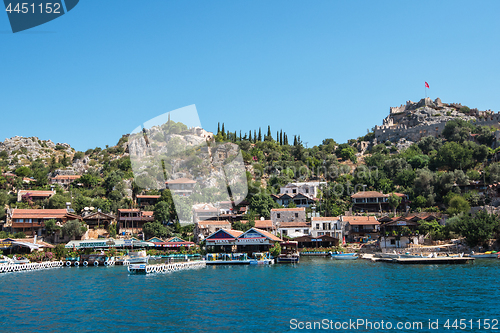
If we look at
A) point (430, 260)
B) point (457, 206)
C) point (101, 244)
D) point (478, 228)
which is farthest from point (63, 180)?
point (478, 228)

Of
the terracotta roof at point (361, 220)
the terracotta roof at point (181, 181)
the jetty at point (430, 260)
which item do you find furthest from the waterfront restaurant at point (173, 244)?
the terracotta roof at point (181, 181)

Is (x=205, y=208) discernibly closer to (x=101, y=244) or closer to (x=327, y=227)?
(x=327, y=227)

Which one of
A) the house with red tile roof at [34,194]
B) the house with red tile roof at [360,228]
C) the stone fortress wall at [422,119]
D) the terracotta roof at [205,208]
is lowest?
the house with red tile roof at [360,228]

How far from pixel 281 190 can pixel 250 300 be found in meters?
54.3

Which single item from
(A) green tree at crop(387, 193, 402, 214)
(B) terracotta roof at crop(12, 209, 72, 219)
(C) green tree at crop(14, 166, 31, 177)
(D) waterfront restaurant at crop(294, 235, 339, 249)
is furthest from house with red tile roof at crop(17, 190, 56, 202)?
(A) green tree at crop(387, 193, 402, 214)

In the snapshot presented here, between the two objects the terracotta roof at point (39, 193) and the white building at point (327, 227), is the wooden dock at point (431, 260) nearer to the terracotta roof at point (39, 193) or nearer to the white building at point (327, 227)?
the white building at point (327, 227)

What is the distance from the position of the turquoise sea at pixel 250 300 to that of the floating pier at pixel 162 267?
2100mm

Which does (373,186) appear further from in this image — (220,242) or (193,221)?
(220,242)

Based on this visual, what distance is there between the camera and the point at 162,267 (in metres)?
40.1

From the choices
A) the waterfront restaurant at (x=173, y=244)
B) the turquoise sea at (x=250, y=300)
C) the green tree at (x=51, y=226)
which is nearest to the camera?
the turquoise sea at (x=250, y=300)

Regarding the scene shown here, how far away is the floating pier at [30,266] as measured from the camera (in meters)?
41.9

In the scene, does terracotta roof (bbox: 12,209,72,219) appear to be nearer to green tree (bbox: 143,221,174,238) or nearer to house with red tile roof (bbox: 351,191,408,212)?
green tree (bbox: 143,221,174,238)

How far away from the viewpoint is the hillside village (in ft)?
192

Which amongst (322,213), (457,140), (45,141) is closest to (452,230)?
(322,213)
